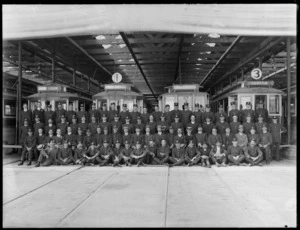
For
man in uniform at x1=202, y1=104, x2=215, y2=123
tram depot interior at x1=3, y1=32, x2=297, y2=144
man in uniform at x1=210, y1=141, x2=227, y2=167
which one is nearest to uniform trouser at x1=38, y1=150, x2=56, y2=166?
tram depot interior at x1=3, y1=32, x2=297, y2=144

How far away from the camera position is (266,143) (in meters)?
9.54

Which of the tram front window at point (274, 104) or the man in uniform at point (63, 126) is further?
the tram front window at point (274, 104)

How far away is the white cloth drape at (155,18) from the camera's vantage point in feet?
7.63

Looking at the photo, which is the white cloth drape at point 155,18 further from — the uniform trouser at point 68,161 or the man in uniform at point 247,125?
the man in uniform at point 247,125

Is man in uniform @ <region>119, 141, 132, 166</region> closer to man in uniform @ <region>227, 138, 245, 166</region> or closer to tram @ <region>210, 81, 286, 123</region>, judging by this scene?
man in uniform @ <region>227, 138, 245, 166</region>

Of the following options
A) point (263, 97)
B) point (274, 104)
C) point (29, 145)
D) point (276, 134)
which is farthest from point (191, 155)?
point (29, 145)

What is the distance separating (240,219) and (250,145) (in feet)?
18.7

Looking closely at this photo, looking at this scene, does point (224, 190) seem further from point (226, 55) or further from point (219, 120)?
point (226, 55)

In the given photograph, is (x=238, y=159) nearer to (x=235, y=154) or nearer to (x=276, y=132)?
(x=235, y=154)

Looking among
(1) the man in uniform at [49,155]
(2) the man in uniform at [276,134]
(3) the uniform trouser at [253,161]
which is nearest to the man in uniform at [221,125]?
(3) the uniform trouser at [253,161]

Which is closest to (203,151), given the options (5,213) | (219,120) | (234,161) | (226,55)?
(234,161)

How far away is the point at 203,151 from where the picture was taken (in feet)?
30.3

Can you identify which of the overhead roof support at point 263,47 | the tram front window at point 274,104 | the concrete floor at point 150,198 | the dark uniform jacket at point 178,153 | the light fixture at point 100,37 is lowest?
the concrete floor at point 150,198

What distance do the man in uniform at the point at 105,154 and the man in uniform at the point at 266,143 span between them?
4.71 meters
